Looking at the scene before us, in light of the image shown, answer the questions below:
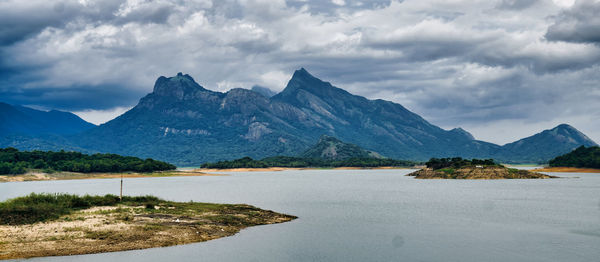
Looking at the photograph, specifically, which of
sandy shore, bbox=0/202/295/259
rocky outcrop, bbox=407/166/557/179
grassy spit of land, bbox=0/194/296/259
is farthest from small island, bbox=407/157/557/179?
sandy shore, bbox=0/202/295/259

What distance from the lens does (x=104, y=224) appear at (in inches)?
1881

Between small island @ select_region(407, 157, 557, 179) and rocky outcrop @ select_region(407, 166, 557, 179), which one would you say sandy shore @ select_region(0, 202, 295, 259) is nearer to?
rocky outcrop @ select_region(407, 166, 557, 179)

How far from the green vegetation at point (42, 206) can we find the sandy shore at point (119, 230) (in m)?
1.76

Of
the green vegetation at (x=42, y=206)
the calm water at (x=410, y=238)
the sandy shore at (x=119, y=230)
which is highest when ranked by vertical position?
the green vegetation at (x=42, y=206)

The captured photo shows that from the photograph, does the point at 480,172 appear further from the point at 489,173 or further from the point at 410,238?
the point at 410,238

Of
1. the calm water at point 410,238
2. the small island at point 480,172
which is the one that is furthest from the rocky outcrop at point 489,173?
the calm water at point 410,238

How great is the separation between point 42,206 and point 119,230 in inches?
528

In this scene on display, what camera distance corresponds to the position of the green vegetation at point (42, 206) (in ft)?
159

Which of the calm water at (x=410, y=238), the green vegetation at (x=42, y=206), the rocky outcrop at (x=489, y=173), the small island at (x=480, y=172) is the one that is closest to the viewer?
the calm water at (x=410, y=238)

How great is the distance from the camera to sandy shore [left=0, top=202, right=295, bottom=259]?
39.7 m

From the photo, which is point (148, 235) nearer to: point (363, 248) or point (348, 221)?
point (363, 248)

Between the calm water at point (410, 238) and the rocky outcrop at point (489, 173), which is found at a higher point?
the rocky outcrop at point (489, 173)

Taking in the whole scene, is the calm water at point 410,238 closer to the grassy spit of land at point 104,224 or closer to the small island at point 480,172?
the grassy spit of land at point 104,224

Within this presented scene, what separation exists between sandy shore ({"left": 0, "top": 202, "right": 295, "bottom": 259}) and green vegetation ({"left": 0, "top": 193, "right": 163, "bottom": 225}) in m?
1.76
